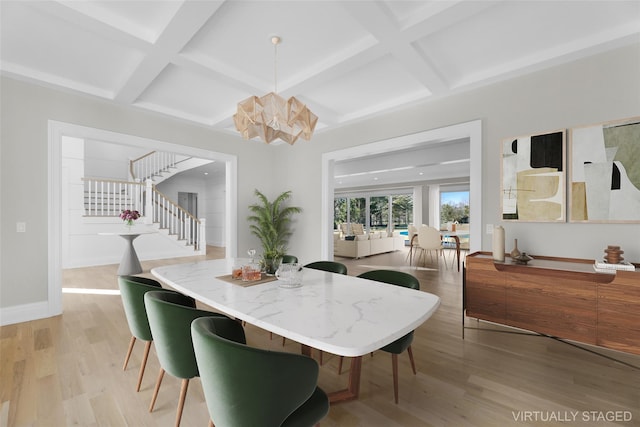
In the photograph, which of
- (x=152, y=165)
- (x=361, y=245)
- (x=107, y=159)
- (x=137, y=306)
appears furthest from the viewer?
(x=152, y=165)

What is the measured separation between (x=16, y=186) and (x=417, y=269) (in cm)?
659

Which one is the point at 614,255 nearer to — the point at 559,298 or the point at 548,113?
the point at 559,298

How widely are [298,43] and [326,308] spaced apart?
2.38 metres

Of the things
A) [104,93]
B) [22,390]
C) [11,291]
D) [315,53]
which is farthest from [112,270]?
[315,53]

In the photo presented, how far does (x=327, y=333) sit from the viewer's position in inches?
45.2

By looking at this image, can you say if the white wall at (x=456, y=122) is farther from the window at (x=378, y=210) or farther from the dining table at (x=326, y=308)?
Answer: the window at (x=378, y=210)

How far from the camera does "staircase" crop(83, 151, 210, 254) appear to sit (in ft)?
23.5

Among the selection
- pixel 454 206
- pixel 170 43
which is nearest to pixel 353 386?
pixel 170 43

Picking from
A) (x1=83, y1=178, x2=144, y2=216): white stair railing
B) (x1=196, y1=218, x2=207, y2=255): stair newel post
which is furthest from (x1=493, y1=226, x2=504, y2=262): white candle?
(x1=83, y1=178, x2=144, y2=216): white stair railing

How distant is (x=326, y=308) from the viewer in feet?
4.82

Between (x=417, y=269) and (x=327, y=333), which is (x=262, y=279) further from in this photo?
(x=417, y=269)

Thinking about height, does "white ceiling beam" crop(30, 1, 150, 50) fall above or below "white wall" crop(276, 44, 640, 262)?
above

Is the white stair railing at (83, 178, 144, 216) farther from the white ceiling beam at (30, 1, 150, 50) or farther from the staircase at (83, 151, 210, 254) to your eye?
the white ceiling beam at (30, 1, 150, 50)

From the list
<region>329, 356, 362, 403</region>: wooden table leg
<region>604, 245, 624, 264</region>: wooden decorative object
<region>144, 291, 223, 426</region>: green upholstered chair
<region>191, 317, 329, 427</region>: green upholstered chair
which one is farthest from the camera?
<region>604, 245, 624, 264</region>: wooden decorative object
